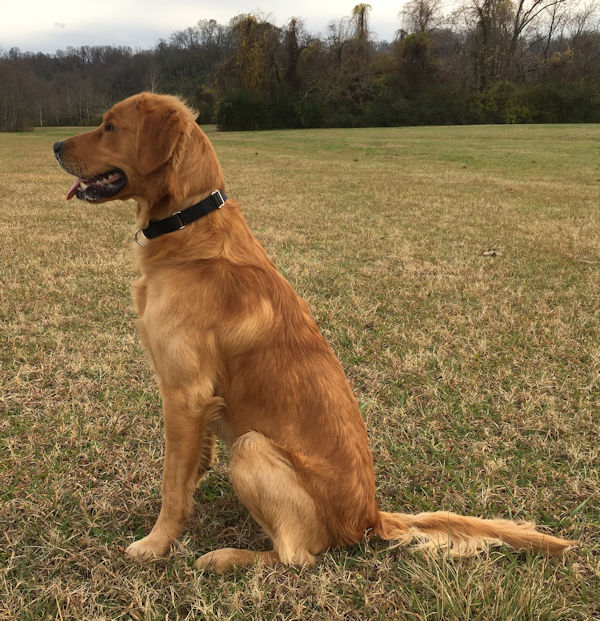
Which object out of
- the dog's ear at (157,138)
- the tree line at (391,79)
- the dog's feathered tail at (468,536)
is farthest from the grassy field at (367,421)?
the tree line at (391,79)

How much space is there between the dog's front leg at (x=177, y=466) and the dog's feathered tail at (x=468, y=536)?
787mm

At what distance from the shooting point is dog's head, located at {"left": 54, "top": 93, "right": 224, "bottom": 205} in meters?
2.07

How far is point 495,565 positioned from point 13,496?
2.11m

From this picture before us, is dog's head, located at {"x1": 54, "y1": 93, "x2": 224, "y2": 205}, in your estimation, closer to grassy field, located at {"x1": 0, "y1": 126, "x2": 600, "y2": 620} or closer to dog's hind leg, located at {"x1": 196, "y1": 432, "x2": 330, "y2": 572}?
dog's hind leg, located at {"x1": 196, "y1": 432, "x2": 330, "y2": 572}

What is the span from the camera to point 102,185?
221cm

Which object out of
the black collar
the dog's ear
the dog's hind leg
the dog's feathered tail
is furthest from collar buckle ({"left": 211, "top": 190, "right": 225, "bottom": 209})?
the dog's feathered tail

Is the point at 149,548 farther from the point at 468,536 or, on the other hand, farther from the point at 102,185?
the point at 102,185

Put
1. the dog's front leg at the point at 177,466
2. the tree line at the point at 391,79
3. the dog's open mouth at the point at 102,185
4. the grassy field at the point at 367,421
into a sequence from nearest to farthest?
the grassy field at the point at 367,421
the dog's front leg at the point at 177,466
the dog's open mouth at the point at 102,185
the tree line at the point at 391,79

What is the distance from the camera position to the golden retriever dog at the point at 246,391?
6.02ft

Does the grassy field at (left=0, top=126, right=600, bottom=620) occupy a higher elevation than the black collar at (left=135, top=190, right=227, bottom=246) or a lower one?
lower

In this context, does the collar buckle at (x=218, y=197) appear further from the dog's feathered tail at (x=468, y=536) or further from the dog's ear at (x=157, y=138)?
the dog's feathered tail at (x=468, y=536)

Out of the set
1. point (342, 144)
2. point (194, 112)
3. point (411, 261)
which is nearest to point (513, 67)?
point (342, 144)

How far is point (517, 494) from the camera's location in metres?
2.34

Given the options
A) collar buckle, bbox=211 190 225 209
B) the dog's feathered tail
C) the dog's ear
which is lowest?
the dog's feathered tail
